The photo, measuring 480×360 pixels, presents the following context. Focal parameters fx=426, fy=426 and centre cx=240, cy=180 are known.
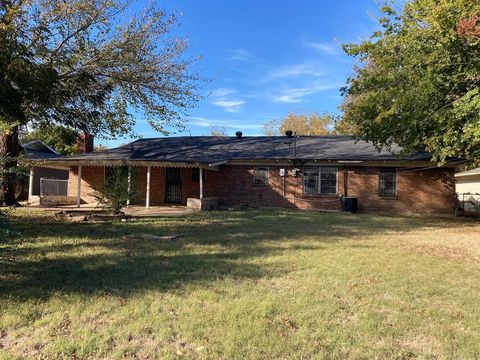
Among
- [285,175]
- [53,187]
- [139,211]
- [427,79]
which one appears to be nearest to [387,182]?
[285,175]

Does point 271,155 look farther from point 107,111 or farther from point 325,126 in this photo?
point 325,126

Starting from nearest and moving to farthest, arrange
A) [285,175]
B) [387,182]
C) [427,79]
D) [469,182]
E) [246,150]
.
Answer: [427,79]
[387,182]
[285,175]
[246,150]
[469,182]

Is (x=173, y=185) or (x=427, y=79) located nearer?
(x=427, y=79)

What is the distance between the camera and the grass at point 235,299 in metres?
4.12

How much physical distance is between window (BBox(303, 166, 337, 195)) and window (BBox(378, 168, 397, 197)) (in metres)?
2.22

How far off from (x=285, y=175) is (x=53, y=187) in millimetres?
13336

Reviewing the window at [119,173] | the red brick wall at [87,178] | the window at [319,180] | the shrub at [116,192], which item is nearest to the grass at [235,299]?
the shrub at [116,192]

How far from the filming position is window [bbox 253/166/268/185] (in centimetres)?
2241

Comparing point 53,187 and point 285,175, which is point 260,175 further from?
point 53,187

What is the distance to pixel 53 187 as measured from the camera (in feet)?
80.4

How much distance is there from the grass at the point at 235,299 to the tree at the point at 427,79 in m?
3.72

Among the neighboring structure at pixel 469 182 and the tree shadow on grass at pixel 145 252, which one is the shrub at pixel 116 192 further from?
the neighboring structure at pixel 469 182

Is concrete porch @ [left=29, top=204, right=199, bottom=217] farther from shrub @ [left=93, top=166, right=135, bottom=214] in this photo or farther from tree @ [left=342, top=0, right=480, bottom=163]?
tree @ [left=342, top=0, right=480, bottom=163]

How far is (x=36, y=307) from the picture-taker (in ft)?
16.6
